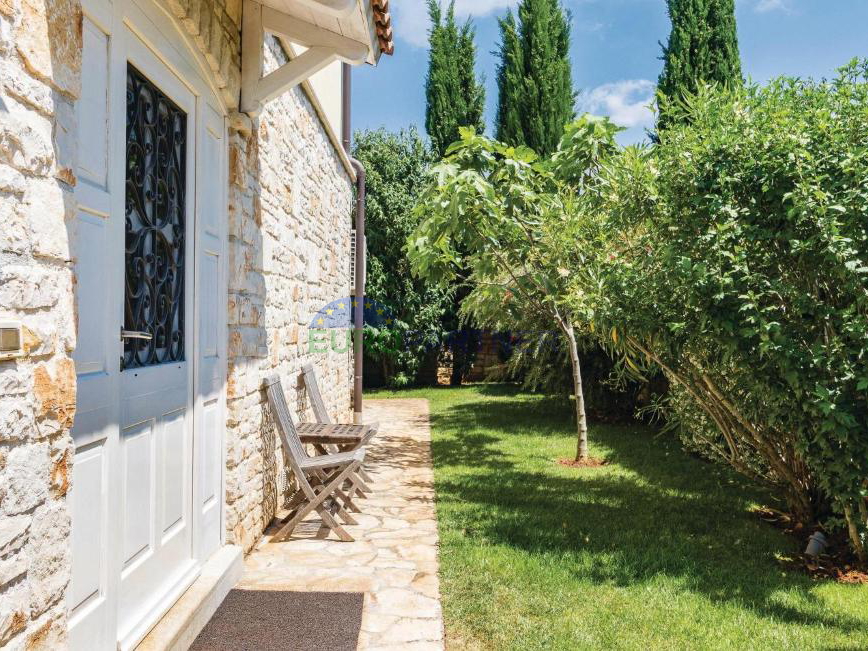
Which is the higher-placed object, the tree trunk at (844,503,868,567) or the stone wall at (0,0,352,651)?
the stone wall at (0,0,352,651)

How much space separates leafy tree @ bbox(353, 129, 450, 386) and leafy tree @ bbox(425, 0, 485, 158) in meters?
1.53

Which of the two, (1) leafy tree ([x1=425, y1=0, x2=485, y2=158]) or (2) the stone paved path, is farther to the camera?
(1) leafy tree ([x1=425, y1=0, x2=485, y2=158])

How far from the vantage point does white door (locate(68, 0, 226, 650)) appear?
6.88 feet

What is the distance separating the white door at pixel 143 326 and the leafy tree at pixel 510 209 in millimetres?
2610

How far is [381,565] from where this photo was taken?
3818mm

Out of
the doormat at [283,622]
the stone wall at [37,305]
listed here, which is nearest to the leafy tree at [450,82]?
the doormat at [283,622]

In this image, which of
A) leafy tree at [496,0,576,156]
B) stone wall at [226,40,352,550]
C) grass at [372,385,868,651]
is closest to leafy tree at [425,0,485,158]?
leafy tree at [496,0,576,156]

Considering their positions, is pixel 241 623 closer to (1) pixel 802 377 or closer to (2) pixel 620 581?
(2) pixel 620 581

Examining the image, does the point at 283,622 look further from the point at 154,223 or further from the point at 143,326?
the point at 154,223

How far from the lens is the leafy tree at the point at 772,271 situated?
326 centimetres

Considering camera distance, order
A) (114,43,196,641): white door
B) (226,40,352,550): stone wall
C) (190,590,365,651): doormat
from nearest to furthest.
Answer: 1. (114,43,196,641): white door
2. (190,590,365,651): doormat
3. (226,40,352,550): stone wall

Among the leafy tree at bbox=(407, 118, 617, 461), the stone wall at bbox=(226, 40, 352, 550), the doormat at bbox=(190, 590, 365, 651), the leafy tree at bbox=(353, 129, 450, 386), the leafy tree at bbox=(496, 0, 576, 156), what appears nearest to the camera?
the doormat at bbox=(190, 590, 365, 651)

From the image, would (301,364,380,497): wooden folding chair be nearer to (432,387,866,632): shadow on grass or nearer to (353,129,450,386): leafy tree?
(432,387,866,632): shadow on grass

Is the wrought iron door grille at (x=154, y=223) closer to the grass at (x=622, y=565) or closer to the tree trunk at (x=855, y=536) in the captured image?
the grass at (x=622, y=565)
